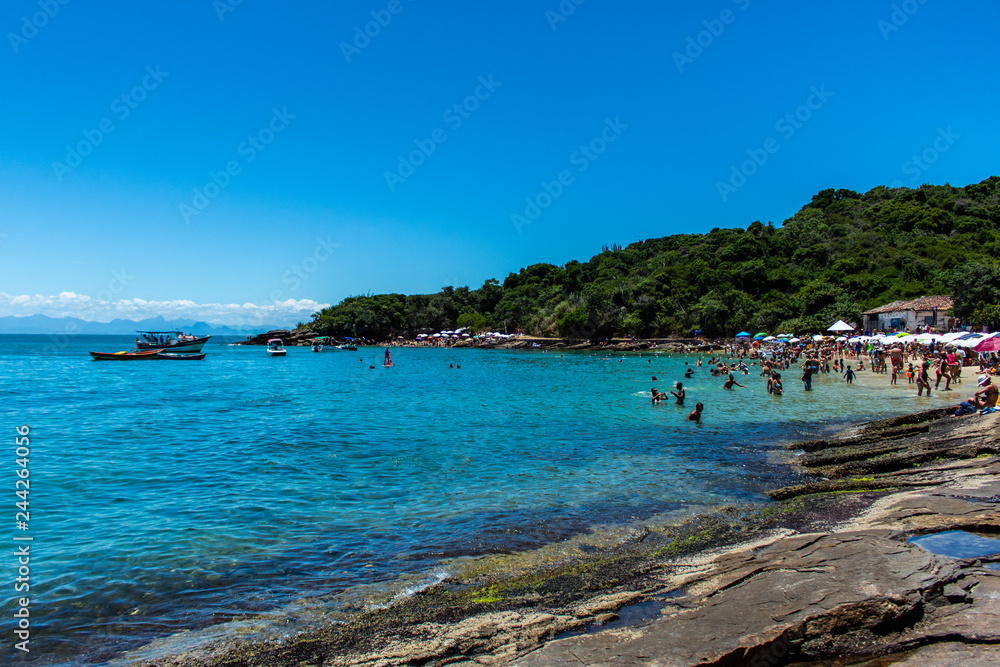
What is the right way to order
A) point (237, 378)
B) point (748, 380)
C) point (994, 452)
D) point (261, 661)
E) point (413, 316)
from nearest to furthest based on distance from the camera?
point (261, 661), point (994, 452), point (748, 380), point (237, 378), point (413, 316)

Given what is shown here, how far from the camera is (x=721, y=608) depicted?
199 inches

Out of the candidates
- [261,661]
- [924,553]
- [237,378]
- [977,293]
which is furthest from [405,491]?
[977,293]

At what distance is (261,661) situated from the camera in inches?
202

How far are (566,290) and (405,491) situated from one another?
10574cm

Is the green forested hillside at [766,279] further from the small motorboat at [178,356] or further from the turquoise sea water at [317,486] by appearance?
the small motorboat at [178,356]

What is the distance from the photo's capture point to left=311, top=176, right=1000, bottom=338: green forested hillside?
72.6 meters

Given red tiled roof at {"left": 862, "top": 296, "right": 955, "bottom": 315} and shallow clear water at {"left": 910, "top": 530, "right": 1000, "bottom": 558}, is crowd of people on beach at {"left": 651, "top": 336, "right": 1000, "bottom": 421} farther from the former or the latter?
shallow clear water at {"left": 910, "top": 530, "right": 1000, "bottom": 558}

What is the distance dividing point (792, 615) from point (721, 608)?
0.61m

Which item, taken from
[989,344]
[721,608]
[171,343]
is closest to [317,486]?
[721,608]

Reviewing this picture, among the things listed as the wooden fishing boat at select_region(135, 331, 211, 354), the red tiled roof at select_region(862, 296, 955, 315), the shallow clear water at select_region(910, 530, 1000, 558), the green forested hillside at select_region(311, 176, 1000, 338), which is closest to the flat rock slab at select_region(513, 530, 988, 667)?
the shallow clear water at select_region(910, 530, 1000, 558)

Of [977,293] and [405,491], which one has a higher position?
[977,293]

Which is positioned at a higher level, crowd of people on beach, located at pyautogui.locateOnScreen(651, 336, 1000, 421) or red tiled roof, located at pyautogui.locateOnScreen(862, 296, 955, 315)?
red tiled roof, located at pyautogui.locateOnScreen(862, 296, 955, 315)

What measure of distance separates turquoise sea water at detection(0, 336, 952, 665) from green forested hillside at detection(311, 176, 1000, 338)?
1781 inches

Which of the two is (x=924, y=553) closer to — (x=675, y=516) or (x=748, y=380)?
(x=675, y=516)
